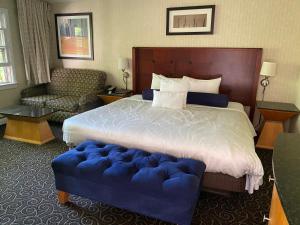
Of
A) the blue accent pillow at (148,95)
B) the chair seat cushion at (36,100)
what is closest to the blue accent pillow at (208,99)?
the blue accent pillow at (148,95)

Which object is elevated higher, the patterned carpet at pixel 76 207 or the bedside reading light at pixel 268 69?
the bedside reading light at pixel 268 69

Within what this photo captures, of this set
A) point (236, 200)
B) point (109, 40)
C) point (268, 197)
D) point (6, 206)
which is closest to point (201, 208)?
point (236, 200)

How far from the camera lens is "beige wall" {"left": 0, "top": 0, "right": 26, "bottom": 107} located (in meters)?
4.14

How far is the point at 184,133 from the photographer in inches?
89.1

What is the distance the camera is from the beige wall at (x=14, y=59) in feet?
13.6

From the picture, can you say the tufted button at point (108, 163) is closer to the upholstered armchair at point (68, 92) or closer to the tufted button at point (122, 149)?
the tufted button at point (122, 149)

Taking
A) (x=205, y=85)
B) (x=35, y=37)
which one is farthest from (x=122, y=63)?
(x=35, y=37)

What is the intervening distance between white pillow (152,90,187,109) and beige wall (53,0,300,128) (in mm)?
1165

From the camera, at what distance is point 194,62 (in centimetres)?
389

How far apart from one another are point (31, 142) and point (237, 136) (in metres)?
2.97

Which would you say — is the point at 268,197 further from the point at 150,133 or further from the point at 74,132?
the point at 74,132

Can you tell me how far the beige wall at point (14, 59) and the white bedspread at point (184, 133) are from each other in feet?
7.58

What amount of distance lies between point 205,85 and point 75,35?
2885 millimetres

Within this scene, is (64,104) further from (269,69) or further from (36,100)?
(269,69)
